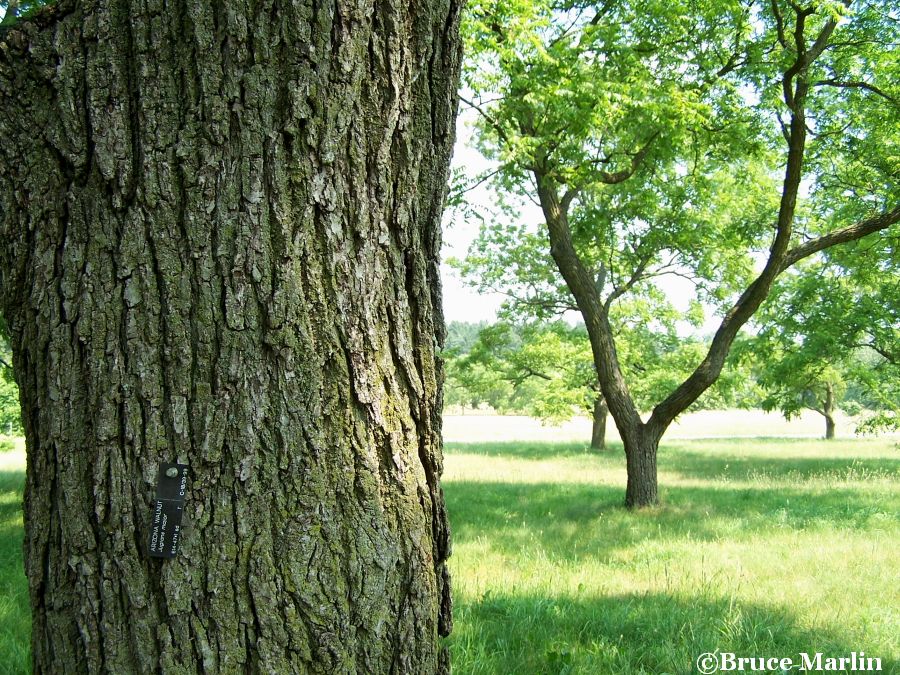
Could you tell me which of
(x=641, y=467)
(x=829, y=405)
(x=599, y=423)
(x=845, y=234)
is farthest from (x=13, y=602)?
(x=829, y=405)

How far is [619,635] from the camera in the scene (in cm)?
421

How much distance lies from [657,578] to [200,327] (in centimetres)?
527

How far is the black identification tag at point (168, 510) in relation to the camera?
167cm

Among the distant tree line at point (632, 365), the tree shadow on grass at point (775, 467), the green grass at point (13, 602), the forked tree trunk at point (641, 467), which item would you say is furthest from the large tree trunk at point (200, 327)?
the distant tree line at point (632, 365)

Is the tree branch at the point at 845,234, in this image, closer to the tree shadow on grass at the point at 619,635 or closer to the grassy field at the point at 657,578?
the grassy field at the point at 657,578

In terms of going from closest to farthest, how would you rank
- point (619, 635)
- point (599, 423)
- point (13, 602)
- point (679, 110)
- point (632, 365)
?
1. point (619, 635)
2. point (13, 602)
3. point (679, 110)
4. point (632, 365)
5. point (599, 423)

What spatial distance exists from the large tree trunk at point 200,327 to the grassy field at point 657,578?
7.77 ft

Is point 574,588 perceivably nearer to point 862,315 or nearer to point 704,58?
point 704,58

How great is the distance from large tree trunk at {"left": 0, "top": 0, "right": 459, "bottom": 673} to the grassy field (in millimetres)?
2368

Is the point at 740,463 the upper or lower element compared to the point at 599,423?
lower

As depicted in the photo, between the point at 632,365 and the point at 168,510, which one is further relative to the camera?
the point at 632,365

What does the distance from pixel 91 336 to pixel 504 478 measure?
13793 millimetres

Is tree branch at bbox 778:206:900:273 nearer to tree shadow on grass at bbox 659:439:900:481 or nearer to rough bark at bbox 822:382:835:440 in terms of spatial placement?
tree shadow on grass at bbox 659:439:900:481

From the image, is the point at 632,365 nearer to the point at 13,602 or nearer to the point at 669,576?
the point at 669,576
